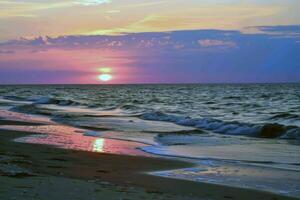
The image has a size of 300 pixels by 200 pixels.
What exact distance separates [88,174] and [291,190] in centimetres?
345

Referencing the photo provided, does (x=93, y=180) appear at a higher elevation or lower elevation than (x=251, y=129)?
higher

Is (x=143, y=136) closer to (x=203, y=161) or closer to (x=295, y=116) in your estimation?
(x=203, y=161)

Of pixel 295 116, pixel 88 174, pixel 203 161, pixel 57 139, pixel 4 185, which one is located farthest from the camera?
pixel 295 116

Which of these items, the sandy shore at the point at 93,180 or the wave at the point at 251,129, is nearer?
the sandy shore at the point at 93,180

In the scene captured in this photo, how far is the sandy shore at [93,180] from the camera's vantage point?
6.41m

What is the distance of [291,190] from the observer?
768cm

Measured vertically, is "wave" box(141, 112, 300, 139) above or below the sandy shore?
below

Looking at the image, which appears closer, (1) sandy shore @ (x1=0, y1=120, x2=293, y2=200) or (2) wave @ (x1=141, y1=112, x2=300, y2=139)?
(1) sandy shore @ (x1=0, y1=120, x2=293, y2=200)

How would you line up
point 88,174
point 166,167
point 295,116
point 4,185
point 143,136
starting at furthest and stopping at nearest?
point 295,116, point 143,136, point 166,167, point 88,174, point 4,185

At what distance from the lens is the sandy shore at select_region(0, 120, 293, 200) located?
21.0 ft

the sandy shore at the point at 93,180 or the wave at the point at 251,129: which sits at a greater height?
the sandy shore at the point at 93,180

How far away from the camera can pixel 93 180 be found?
7.66 m

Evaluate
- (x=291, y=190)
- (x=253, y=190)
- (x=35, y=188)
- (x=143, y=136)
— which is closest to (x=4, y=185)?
(x=35, y=188)

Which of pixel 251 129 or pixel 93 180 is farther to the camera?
pixel 251 129
